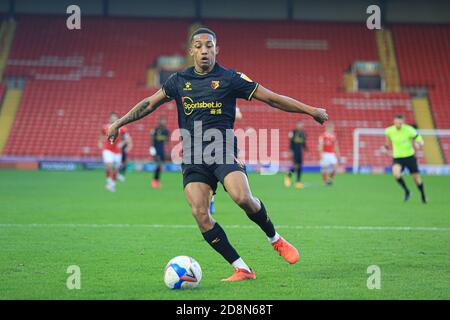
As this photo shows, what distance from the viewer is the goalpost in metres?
35.8

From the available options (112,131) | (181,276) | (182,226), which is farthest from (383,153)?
(181,276)

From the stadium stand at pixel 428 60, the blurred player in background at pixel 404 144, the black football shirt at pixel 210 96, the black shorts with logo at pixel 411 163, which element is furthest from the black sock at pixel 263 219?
the stadium stand at pixel 428 60

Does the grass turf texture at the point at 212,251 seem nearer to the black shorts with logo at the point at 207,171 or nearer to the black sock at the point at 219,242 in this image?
the black sock at the point at 219,242

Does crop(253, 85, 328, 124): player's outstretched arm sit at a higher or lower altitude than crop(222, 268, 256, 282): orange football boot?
higher

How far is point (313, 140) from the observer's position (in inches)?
1490

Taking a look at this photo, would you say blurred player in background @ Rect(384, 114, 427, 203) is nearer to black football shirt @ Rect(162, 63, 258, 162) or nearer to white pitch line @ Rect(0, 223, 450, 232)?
white pitch line @ Rect(0, 223, 450, 232)

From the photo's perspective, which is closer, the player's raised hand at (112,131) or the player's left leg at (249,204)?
the player's left leg at (249,204)

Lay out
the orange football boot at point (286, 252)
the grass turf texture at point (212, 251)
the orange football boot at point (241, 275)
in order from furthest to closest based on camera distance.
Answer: the orange football boot at point (286, 252), the orange football boot at point (241, 275), the grass turf texture at point (212, 251)

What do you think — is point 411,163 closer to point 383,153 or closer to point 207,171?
point 207,171

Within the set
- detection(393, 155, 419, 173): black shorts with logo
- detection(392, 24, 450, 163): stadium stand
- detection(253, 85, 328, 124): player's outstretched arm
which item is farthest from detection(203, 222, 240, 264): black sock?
detection(392, 24, 450, 163): stadium stand

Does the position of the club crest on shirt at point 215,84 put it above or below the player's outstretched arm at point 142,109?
above

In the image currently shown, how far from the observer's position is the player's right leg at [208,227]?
7496mm

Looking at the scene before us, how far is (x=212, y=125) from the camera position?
7.74 metres

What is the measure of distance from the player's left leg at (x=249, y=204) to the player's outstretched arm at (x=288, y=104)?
2.70ft
